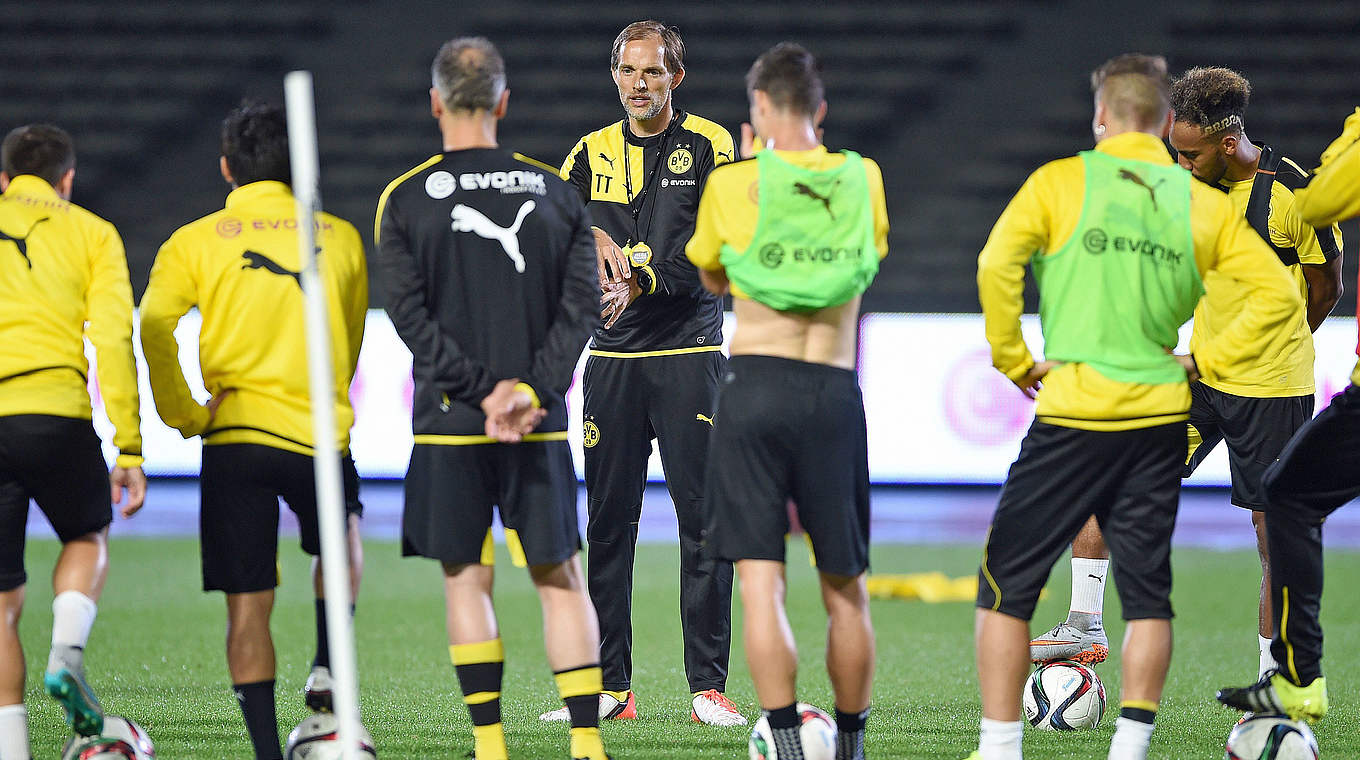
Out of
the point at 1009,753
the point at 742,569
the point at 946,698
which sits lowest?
the point at 946,698

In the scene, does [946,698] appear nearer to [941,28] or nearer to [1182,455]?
[1182,455]

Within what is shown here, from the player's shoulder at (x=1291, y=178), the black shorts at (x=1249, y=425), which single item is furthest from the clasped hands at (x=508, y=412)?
the player's shoulder at (x=1291, y=178)

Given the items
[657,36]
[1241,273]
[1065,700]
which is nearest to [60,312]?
[657,36]

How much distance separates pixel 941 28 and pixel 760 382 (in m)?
16.0

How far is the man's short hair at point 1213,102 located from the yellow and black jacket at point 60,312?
3.91 meters

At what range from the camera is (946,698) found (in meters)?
6.02

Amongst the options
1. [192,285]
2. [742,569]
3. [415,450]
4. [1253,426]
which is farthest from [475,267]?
[1253,426]

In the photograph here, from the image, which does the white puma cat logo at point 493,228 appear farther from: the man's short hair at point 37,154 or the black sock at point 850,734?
the black sock at point 850,734

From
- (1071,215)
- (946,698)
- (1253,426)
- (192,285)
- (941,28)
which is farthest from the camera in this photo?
(941,28)

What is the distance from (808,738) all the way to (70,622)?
7.62ft

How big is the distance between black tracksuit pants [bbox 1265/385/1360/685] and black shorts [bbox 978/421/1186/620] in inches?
23.6

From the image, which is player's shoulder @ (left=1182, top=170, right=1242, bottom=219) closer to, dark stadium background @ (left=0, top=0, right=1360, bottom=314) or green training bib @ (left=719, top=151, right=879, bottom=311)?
green training bib @ (left=719, top=151, right=879, bottom=311)

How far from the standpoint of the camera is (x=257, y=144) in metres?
4.47

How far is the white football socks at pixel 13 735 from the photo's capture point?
429 centimetres
